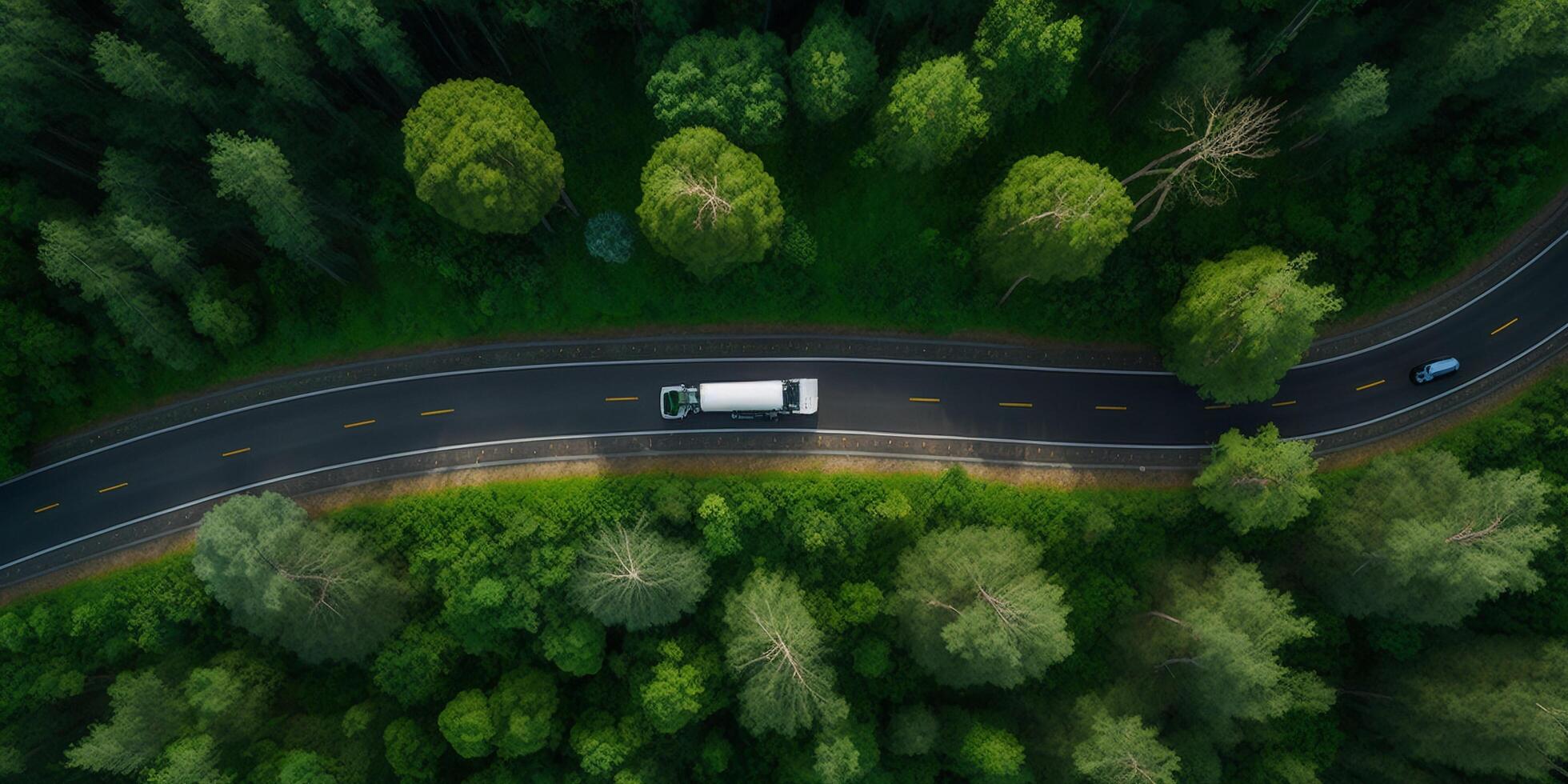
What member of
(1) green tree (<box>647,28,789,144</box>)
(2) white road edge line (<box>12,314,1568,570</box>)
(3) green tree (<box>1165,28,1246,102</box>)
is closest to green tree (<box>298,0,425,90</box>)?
(1) green tree (<box>647,28,789,144</box>)

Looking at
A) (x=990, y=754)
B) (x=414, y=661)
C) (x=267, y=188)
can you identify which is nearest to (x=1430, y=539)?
(x=990, y=754)

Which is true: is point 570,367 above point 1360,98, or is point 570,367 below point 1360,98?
below

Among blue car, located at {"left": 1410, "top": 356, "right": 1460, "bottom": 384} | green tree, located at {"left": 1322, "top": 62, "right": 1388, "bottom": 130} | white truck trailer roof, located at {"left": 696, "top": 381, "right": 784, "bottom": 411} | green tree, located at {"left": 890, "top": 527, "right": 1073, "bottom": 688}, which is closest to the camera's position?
green tree, located at {"left": 890, "top": 527, "right": 1073, "bottom": 688}

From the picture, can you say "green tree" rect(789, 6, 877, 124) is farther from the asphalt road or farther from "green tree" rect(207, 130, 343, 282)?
"green tree" rect(207, 130, 343, 282)

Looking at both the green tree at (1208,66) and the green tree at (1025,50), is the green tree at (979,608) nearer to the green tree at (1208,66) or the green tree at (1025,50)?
the green tree at (1025,50)

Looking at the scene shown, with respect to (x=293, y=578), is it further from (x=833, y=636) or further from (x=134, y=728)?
(x=833, y=636)

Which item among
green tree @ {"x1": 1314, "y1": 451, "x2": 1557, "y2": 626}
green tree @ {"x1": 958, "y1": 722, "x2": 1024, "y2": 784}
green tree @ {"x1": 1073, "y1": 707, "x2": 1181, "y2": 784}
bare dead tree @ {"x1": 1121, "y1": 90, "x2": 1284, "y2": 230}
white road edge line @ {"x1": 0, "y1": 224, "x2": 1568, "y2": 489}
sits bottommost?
green tree @ {"x1": 958, "y1": 722, "x2": 1024, "y2": 784}

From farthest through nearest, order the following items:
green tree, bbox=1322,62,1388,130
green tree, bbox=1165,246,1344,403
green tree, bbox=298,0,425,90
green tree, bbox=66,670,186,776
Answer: green tree, bbox=66,670,186,776 < green tree, bbox=1322,62,1388,130 < green tree, bbox=1165,246,1344,403 < green tree, bbox=298,0,425,90
